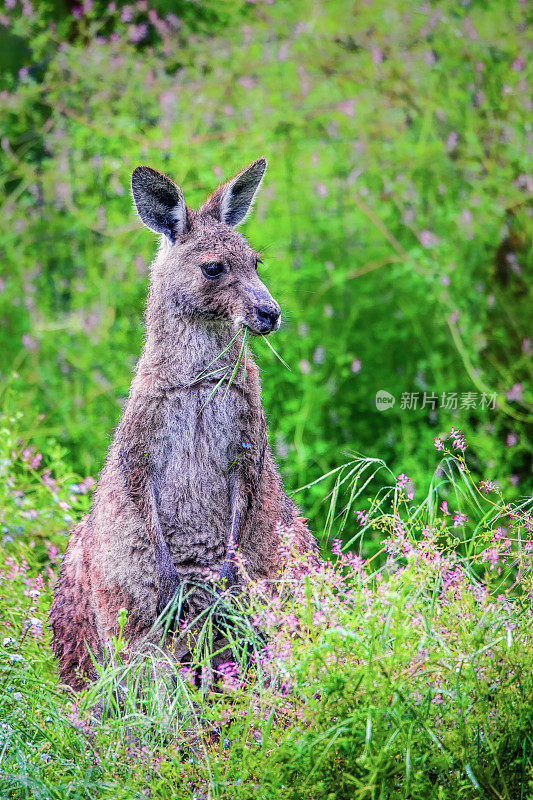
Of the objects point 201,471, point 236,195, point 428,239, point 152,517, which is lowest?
point 152,517

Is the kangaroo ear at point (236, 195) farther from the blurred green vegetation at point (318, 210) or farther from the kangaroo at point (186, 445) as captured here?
the blurred green vegetation at point (318, 210)

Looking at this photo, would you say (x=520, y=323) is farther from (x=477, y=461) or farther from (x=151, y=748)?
(x=151, y=748)

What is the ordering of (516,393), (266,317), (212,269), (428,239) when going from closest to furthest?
1. (266,317)
2. (212,269)
3. (516,393)
4. (428,239)

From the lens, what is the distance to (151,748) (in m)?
3.11

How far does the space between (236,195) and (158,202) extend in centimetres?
33

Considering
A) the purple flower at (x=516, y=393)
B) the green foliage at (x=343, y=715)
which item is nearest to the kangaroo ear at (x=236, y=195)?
the green foliage at (x=343, y=715)

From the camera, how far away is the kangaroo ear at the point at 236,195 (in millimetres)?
4039

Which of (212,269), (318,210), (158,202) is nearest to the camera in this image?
(212,269)

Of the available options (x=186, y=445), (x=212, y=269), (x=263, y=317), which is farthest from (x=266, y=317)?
(x=186, y=445)

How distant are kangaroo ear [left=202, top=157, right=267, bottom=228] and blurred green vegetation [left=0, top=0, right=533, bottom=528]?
216 centimetres

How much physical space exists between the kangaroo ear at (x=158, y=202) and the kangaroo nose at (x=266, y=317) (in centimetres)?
56

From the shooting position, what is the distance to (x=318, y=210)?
7.66 metres

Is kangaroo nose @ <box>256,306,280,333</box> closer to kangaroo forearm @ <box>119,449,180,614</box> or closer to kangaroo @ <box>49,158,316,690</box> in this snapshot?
kangaroo @ <box>49,158,316,690</box>

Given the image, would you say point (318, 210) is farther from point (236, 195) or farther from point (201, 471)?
point (201, 471)
